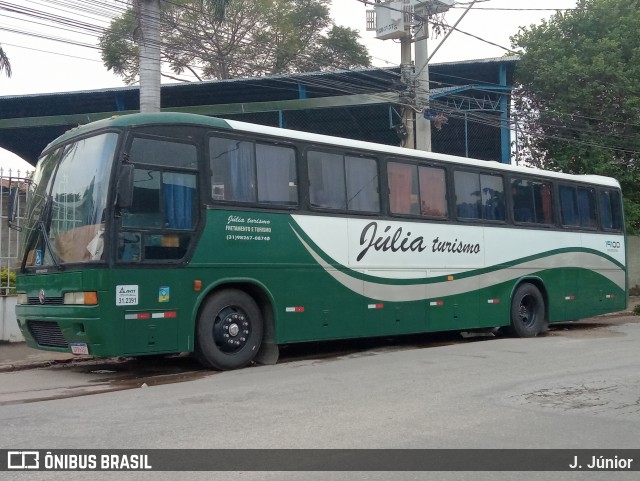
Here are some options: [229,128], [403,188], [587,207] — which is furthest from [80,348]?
[587,207]

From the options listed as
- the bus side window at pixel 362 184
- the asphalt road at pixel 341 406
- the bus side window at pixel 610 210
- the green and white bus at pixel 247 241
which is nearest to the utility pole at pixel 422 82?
the green and white bus at pixel 247 241

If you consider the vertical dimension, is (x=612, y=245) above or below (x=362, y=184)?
below

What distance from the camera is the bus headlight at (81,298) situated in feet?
30.3

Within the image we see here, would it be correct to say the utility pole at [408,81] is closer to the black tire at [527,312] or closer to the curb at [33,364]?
the black tire at [527,312]

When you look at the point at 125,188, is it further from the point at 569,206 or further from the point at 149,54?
the point at 569,206

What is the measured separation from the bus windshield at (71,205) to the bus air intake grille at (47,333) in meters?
0.81

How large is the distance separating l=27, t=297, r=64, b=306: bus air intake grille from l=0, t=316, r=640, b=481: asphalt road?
1.03m

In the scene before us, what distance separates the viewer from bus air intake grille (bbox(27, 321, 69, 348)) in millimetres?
9741

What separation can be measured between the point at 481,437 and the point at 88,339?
5107mm

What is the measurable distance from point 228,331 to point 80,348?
202 cm

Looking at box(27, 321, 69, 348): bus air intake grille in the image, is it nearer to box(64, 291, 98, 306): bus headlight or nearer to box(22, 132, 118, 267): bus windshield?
box(64, 291, 98, 306): bus headlight

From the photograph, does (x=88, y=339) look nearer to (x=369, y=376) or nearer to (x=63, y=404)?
(x=63, y=404)

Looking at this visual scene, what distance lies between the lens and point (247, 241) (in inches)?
421

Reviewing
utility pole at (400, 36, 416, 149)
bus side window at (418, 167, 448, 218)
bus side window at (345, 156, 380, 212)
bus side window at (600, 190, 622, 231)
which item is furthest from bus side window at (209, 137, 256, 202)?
bus side window at (600, 190, 622, 231)
